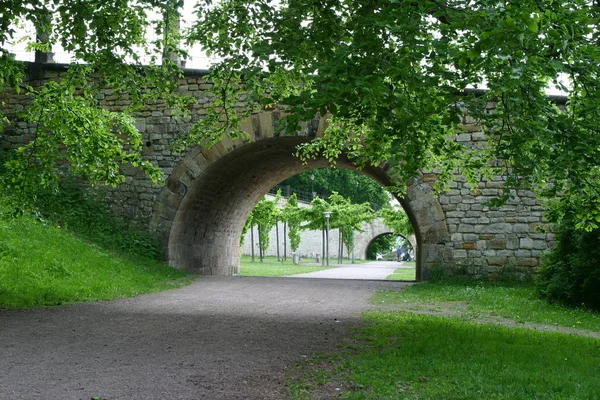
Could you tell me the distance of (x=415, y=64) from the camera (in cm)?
540

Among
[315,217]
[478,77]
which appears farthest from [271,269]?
[478,77]

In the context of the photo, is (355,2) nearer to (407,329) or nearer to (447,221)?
(407,329)

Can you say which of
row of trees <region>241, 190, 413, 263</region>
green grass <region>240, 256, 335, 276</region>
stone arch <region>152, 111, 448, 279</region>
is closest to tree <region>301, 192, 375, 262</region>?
row of trees <region>241, 190, 413, 263</region>

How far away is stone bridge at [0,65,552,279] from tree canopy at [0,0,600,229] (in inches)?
201

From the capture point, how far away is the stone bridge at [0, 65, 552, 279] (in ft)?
44.2

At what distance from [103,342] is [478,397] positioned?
11.8ft

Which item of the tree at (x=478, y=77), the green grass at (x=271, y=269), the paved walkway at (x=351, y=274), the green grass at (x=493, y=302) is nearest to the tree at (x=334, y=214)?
the green grass at (x=271, y=269)

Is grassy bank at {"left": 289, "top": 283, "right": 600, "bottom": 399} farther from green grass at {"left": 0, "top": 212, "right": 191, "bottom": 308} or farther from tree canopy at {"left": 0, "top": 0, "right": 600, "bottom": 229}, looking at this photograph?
green grass at {"left": 0, "top": 212, "right": 191, "bottom": 308}

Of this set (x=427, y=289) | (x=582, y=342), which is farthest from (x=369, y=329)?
(x=427, y=289)

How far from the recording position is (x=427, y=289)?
12.4 m

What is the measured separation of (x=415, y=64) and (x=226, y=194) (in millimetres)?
12040

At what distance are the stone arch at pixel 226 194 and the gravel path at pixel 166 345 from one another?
369 cm

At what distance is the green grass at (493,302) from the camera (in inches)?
347

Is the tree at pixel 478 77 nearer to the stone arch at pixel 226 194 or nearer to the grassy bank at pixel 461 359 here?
the grassy bank at pixel 461 359
